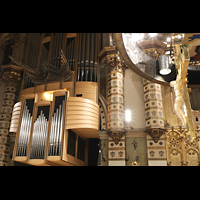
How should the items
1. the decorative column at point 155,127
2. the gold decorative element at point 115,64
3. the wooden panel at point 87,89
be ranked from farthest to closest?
1. the gold decorative element at point 115,64
2. the wooden panel at point 87,89
3. the decorative column at point 155,127

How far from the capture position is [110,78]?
10.5 metres

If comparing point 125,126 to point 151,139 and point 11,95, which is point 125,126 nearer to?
point 151,139

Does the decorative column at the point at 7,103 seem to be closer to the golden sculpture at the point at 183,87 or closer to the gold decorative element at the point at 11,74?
the gold decorative element at the point at 11,74

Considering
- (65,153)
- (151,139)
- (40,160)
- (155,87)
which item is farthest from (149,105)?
(40,160)

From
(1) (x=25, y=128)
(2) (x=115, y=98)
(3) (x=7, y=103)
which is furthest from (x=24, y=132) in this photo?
(2) (x=115, y=98)

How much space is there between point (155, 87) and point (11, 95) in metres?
7.40

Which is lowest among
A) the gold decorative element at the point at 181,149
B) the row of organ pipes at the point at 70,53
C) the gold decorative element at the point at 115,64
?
the gold decorative element at the point at 181,149

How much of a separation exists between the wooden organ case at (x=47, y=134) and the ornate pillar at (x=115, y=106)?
0.77 meters

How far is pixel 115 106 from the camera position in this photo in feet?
32.3

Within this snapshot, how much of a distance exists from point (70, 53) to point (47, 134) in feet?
16.2

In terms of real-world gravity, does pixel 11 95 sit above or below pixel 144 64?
above

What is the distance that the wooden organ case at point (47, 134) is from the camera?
8.30 metres

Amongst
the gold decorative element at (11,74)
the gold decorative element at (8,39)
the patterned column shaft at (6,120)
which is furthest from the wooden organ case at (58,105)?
the gold decorative element at (8,39)

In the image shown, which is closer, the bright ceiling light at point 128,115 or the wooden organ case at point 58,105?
the wooden organ case at point 58,105
